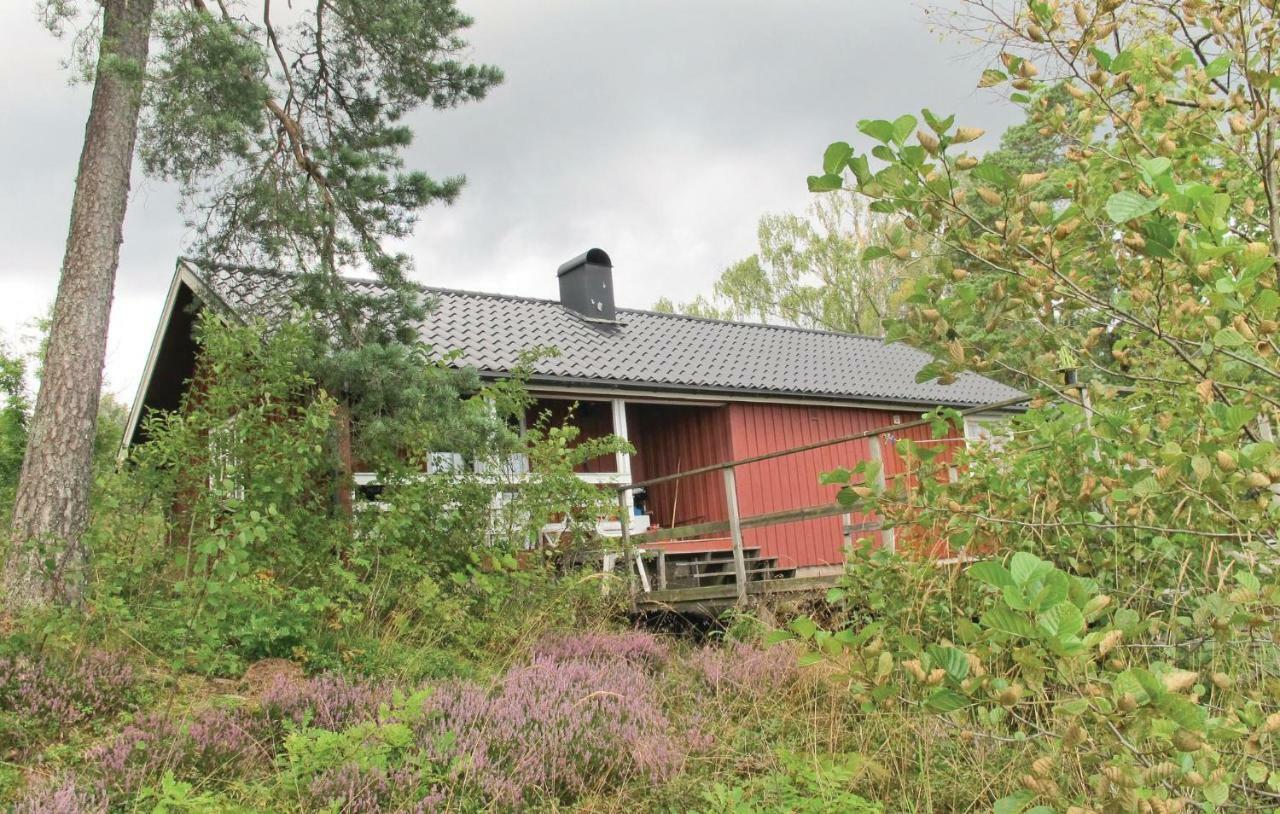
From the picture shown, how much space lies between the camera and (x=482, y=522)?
8.12 m

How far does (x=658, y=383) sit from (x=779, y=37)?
6.54 m

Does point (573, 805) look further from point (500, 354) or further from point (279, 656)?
point (500, 354)

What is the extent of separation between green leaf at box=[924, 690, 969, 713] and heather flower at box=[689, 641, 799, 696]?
3798 millimetres

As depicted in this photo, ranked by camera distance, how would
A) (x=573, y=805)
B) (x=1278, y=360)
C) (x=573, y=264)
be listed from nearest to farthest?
1. (x=1278, y=360)
2. (x=573, y=805)
3. (x=573, y=264)

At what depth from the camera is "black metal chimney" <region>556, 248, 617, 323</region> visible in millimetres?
15938

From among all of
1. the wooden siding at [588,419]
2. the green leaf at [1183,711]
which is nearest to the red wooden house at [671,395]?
the wooden siding at [588,419]

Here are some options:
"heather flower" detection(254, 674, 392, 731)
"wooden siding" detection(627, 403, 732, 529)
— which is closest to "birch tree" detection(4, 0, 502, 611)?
"heather flower" detection(254, 674, 392, 731)

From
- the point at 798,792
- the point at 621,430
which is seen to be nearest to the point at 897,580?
the point at 798,792

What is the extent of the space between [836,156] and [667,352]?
12.9m

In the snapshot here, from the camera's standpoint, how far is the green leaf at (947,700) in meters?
1.60

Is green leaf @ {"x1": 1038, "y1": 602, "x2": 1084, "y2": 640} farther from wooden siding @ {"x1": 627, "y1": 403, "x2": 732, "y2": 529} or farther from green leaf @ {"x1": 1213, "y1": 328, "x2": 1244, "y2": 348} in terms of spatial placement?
wooden siding @ {"x1": 627, "y1": 403, "x2": 732, "y2": 529}

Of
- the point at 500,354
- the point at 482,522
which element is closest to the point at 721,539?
the point at 500,354

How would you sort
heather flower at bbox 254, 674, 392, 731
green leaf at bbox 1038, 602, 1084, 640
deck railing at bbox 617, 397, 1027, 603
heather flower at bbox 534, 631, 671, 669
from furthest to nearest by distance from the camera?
1. deck railing at bbox 617, 397, 1027, 603
2. heather flower at bbox 534, 631, 671, 669
3. heather flower at bbox 254, 674, 392, 731
4. green leaf at bbox 1038, 602, 1084, 640

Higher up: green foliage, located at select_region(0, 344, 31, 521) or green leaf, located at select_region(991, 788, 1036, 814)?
green foliage, located at select_region(0, 344, 31, 521)
